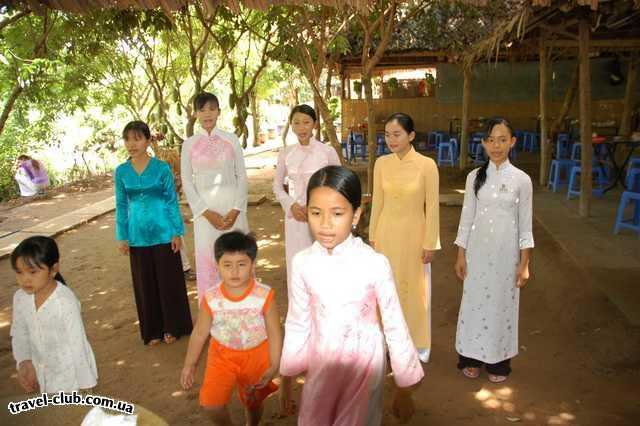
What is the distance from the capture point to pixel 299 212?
12.5 ft

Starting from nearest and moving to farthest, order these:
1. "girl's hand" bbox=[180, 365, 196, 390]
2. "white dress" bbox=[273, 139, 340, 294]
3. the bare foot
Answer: "girl's hand" bbox=[180, 365, 196, 390] → the bare foot → "white dress" bbox=[273, 139, 340, 294]

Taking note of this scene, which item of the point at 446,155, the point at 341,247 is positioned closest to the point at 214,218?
Result: the point at 341,247

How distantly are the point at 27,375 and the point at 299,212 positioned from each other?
206cm

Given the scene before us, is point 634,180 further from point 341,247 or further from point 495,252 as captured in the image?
point 341,247

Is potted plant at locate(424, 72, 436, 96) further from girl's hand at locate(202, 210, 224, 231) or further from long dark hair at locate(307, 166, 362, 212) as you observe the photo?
long dark hair at locate(307, 166, 362, 212)

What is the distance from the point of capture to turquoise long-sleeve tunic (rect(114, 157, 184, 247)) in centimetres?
381

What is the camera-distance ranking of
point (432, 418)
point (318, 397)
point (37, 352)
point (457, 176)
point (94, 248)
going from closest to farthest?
1. point (318, 397)
2. point (37, 352)
3. point (432, 418)
4. point (94, 248)
5. point (457, 176)

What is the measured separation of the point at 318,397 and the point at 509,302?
5.79 ft

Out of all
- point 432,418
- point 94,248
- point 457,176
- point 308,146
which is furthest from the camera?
point 457,176

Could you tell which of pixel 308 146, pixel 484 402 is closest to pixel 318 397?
pixel 484 402

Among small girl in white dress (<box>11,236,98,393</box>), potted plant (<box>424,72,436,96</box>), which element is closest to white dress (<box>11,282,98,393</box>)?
small girl in white dress (<box>11,236,98,393</box>)

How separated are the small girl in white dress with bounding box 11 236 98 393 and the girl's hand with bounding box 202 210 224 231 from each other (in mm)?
1641

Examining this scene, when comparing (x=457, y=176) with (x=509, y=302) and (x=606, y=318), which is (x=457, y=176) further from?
(x=509, y=302)

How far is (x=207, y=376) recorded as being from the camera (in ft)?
8.00
